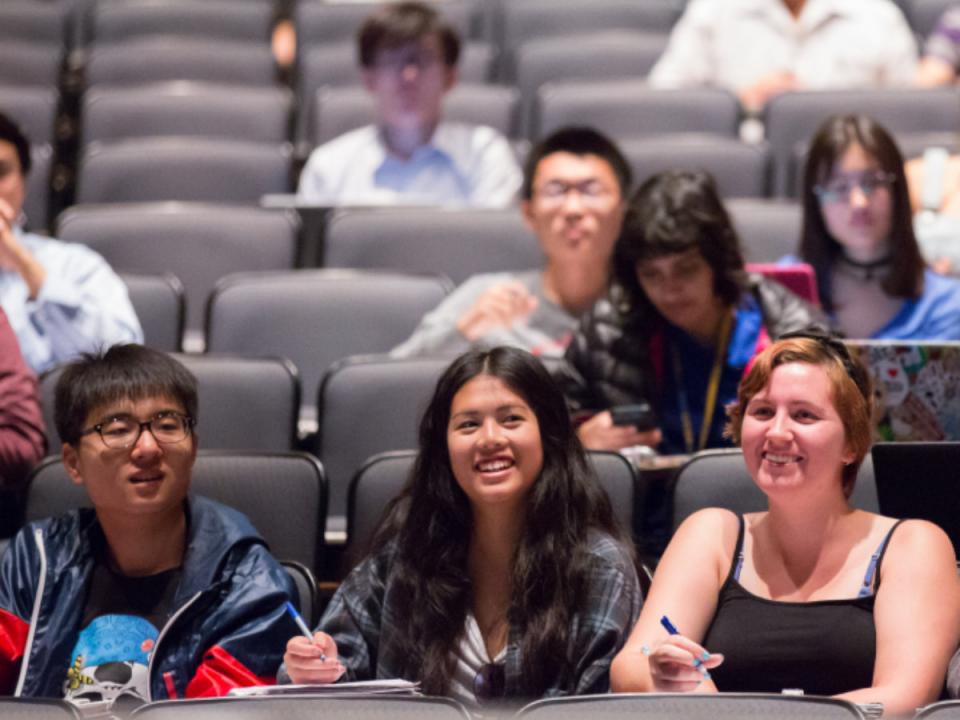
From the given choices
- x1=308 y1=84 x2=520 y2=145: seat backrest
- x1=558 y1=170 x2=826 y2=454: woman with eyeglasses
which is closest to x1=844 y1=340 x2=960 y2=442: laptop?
x1=558 y1=170 x2=826 y2=454: woman with eyeglasses

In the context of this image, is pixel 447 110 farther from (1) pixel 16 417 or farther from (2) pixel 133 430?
(2) pixel 133 430

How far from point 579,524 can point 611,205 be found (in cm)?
96

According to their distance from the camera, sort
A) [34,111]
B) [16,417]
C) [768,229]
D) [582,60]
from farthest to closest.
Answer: [582,60]
[34,111]
[768,229]
[16,417]

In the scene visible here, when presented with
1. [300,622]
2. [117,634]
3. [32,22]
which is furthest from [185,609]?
[32,22]

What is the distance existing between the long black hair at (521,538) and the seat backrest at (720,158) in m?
1.53

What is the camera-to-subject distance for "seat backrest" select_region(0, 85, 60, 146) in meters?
3.82

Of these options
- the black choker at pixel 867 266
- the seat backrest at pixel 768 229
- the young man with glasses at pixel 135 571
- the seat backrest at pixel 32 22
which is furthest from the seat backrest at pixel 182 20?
the young man with glasses at pixel 135 571

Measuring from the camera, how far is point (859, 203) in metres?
2.55

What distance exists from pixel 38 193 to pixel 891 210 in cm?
193

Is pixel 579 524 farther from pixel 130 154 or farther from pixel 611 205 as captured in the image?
pixel 130 154

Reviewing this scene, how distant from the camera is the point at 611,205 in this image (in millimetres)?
2682

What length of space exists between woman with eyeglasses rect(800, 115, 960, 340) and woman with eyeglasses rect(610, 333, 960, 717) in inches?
30.1

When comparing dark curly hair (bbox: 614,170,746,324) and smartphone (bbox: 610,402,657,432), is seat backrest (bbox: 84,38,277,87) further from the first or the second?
smartphone (bbox: 610,402,657,432)

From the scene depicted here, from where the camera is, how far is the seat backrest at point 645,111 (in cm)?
370
